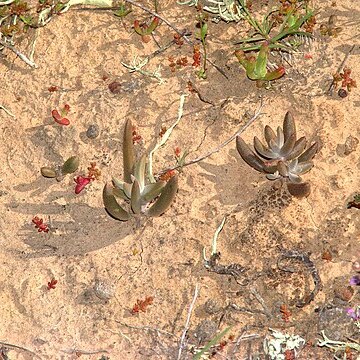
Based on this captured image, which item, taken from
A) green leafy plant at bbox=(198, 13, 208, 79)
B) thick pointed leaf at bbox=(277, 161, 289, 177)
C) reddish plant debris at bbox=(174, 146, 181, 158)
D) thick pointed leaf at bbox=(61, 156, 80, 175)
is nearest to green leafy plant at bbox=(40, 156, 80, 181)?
thick pointed leaf at bbox=(61, 156, 80, 175)

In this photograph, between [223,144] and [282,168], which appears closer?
[282,168]

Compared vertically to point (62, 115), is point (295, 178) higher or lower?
lower

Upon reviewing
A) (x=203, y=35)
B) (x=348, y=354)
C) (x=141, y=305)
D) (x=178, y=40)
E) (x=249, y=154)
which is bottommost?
(x=348, y=354)

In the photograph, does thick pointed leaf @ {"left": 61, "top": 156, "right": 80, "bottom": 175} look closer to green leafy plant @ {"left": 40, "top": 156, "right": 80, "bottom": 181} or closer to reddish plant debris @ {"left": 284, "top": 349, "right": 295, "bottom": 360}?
green leafy plant @ {"left": 40, "top": 156, "right": 80, "bottom": 181}

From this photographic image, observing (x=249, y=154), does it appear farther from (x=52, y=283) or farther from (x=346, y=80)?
(x=52, y=283)

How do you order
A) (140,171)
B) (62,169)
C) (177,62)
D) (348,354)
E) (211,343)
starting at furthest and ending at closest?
(177,62), (62,169), (140,171), (348,354), (211,343)

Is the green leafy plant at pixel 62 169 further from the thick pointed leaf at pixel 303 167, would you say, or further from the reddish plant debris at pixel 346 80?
the reddish plant debris at pixel 346 80

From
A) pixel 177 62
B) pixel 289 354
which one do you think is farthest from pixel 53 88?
pixel 289 354
